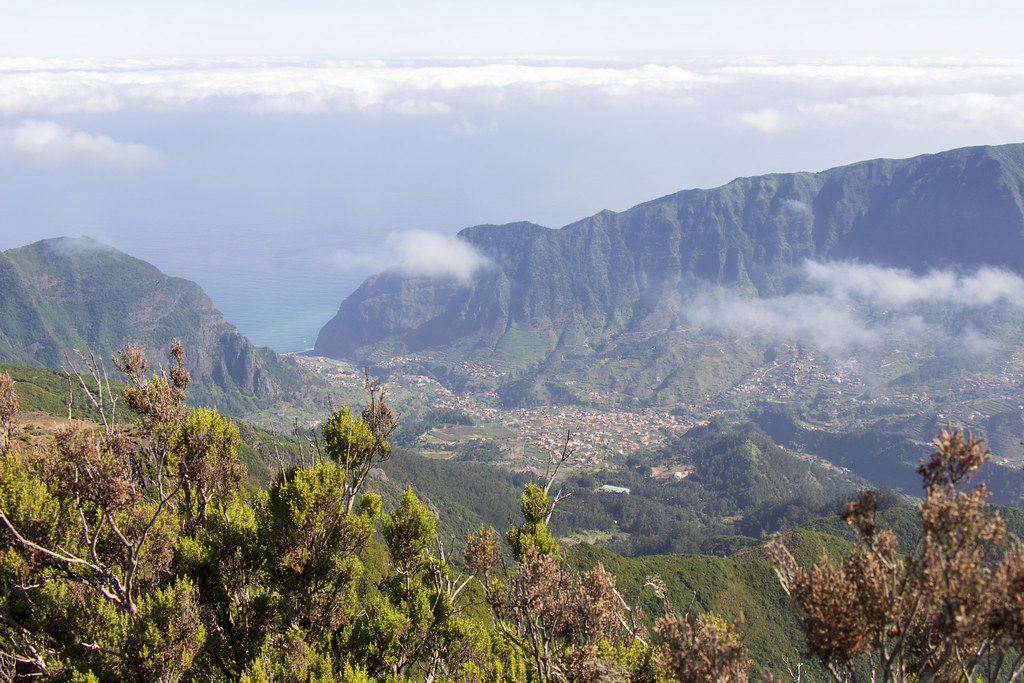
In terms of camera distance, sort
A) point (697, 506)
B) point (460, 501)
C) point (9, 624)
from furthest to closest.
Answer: point (697, 506) < point (460, 501) < point (9, 624)

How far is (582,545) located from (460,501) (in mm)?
62328

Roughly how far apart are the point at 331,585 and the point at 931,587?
630 inches

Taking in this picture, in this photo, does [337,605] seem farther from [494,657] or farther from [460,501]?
[460,501]

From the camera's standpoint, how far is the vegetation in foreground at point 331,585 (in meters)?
8.95

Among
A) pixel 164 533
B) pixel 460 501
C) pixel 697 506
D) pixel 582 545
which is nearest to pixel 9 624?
pixel 164 533

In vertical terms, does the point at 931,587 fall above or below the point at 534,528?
above

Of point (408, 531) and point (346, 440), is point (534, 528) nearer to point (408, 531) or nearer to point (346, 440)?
point (408, 531)

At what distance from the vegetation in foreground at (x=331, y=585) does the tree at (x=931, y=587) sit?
0.12ft

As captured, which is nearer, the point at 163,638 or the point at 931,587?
the point at 931,587

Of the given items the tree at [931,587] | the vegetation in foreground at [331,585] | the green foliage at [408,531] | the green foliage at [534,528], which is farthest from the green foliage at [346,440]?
the tree at [931,587]

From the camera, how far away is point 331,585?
1847cm

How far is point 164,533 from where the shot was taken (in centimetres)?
1761

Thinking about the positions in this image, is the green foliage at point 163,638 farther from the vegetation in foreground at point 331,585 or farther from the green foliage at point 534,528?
the green foliage at point 534,528

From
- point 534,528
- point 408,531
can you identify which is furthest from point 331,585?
point 534,528
